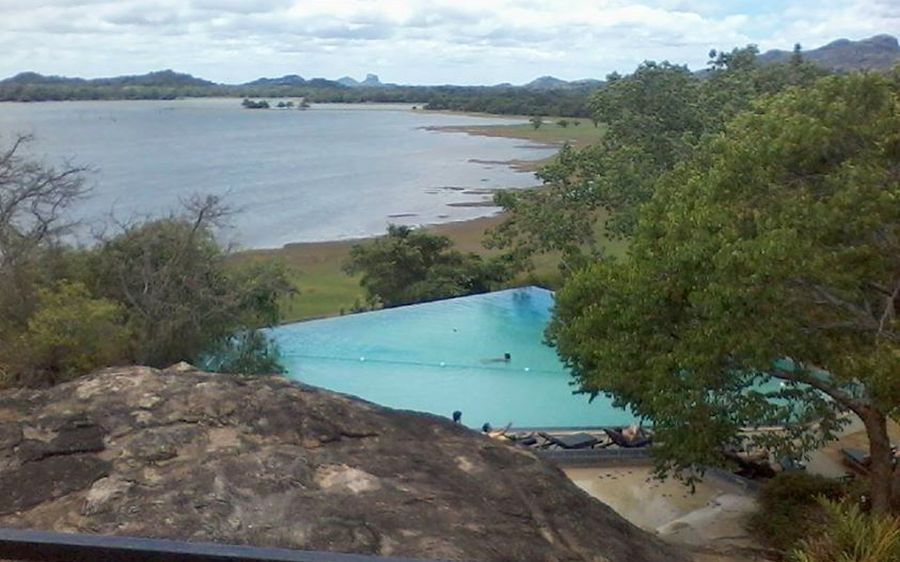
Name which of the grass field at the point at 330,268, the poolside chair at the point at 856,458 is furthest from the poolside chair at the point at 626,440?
the grass field at the point at 330,268

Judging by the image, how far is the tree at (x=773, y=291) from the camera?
7156mm

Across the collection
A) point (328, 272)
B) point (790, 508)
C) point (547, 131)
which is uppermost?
point (547, 131)

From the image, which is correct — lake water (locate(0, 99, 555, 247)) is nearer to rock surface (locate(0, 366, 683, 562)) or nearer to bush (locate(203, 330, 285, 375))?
bush (locate(203, 330, 285, 375))

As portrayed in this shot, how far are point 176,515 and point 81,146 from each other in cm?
5475

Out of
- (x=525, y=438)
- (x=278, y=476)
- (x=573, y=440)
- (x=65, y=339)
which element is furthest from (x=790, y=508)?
(x=65, y=339)

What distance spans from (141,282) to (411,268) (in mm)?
8339

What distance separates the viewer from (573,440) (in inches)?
462

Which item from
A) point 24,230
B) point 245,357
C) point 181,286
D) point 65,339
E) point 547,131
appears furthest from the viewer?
point 547,131

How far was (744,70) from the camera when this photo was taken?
20.9 m

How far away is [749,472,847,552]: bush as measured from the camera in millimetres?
8195

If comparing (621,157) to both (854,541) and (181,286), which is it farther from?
(854,541)

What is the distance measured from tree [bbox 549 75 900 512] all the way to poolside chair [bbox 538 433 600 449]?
2.92 m

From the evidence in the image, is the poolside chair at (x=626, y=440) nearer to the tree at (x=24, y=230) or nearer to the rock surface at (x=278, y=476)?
the rock surface at (x=278, y=476)

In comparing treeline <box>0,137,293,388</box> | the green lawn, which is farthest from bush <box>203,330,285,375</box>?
the green lawn
